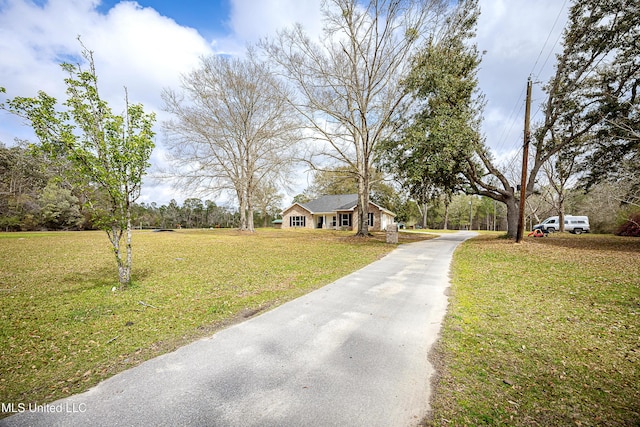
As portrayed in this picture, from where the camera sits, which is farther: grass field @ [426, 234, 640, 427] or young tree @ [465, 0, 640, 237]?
young tree @ [465, 0, 640, 237]

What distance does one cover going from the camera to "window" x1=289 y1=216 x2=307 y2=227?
117ft

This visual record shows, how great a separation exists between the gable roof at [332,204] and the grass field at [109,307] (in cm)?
2305

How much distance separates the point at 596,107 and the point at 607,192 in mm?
6748

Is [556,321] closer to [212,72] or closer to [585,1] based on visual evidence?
[585,1]

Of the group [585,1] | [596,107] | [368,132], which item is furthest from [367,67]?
[596,107]

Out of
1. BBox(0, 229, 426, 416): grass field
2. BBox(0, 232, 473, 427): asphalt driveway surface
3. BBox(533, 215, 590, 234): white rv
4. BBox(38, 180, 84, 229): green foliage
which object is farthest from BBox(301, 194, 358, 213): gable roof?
BBox(0, 232, 473, 427): asphalt driveway surface

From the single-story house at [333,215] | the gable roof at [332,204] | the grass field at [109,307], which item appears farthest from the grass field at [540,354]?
the gable roof at [332,204]

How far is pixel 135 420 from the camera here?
7.09 ft

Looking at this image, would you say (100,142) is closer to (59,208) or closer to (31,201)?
(59,208)

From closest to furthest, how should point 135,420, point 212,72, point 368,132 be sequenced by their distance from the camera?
point 135,420
point 368,132
point 212,72

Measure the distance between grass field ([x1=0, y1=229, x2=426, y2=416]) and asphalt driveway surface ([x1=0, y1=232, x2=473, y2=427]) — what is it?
451 mm

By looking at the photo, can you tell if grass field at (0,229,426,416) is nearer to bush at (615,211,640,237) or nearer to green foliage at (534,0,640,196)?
green foliage at (534,0,640,196)

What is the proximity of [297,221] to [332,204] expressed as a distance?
5.72 meters

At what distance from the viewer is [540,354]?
3391 mm
